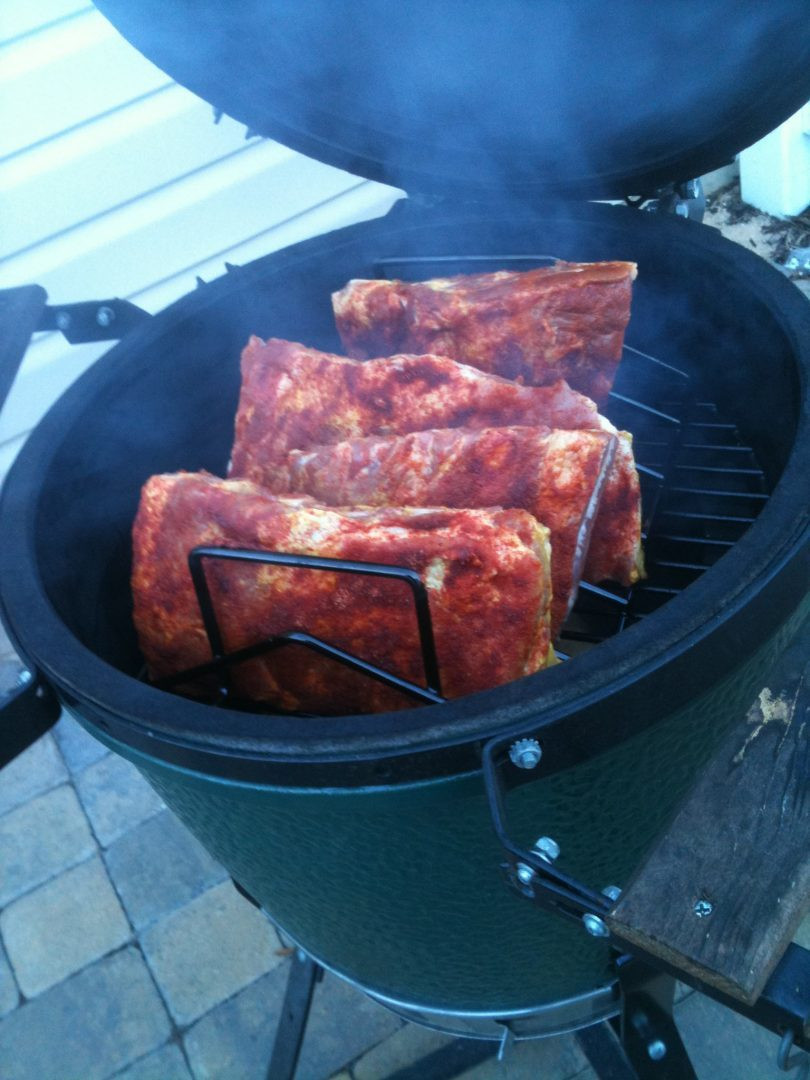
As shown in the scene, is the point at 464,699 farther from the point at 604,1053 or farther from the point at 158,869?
the point at 158,869

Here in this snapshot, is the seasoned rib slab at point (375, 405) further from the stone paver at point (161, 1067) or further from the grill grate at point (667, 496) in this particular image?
the stone paver at point (161, 1067)

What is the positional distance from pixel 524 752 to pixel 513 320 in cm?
104

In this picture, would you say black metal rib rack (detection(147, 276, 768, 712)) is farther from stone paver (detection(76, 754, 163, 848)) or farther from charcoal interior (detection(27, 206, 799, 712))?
stone paver (detection(76, 754, 163, 848))

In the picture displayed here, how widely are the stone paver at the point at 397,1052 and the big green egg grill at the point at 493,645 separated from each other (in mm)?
418

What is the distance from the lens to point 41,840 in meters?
2.83

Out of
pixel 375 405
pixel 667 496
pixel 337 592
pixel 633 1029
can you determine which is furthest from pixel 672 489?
pixel 633 1029

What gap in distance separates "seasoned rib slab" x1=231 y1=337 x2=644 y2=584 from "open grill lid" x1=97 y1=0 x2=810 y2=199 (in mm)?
493

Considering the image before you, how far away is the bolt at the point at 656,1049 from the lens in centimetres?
161

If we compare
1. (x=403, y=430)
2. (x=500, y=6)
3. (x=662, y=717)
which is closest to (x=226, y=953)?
(x=403, y=430)

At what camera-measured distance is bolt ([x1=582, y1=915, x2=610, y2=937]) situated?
3.19ft

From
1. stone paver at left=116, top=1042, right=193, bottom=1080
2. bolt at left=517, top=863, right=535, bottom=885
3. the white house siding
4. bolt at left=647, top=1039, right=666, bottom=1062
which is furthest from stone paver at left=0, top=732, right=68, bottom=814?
bolt at left=517, top=863, right=535, bottom=885

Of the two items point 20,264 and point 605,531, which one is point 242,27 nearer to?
point 605,531

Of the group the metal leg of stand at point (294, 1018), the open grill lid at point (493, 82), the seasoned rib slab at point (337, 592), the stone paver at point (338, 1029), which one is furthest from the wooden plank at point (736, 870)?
the stone paver at point (338, 1029)

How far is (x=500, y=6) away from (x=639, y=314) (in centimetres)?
67
